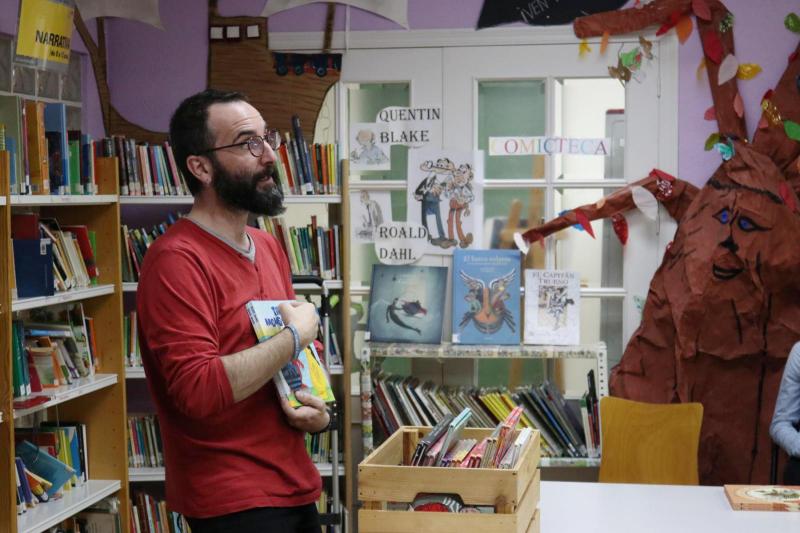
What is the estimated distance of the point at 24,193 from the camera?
10.7 ft

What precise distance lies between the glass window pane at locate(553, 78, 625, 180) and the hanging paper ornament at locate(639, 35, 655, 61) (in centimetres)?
17

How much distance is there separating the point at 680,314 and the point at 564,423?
2.16ft

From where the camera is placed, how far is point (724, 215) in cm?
401

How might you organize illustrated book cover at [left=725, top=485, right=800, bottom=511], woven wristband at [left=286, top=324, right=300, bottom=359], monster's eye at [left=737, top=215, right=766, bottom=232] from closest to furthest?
woven wristband at [left=286, top=324, right=300, bottom=359], illustrated book cover at [left=725, top=485, right=800, bottom=511], monster's eye at [left=737, top=215, right=766, bottom=232]

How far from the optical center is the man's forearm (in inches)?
74.1

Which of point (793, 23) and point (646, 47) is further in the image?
point (646, 47)

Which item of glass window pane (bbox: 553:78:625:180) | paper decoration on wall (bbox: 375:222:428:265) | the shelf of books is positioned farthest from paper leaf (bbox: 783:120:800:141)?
the shelf of books

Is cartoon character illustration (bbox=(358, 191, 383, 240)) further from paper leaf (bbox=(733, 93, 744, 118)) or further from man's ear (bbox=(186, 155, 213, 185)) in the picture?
man's ear (bbox=(186, 155, 213, 185))

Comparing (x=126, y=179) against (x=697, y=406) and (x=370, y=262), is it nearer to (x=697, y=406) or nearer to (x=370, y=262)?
(x=370, y=262)

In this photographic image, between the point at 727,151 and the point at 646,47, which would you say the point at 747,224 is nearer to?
the point at 727,151

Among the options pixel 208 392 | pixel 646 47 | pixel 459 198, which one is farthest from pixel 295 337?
pixel 646 47

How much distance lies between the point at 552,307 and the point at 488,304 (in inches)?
10.8

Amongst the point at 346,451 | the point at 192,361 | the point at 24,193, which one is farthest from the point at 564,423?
the point at 192,361

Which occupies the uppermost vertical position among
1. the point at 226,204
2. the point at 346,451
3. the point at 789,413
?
the point at 226,204
